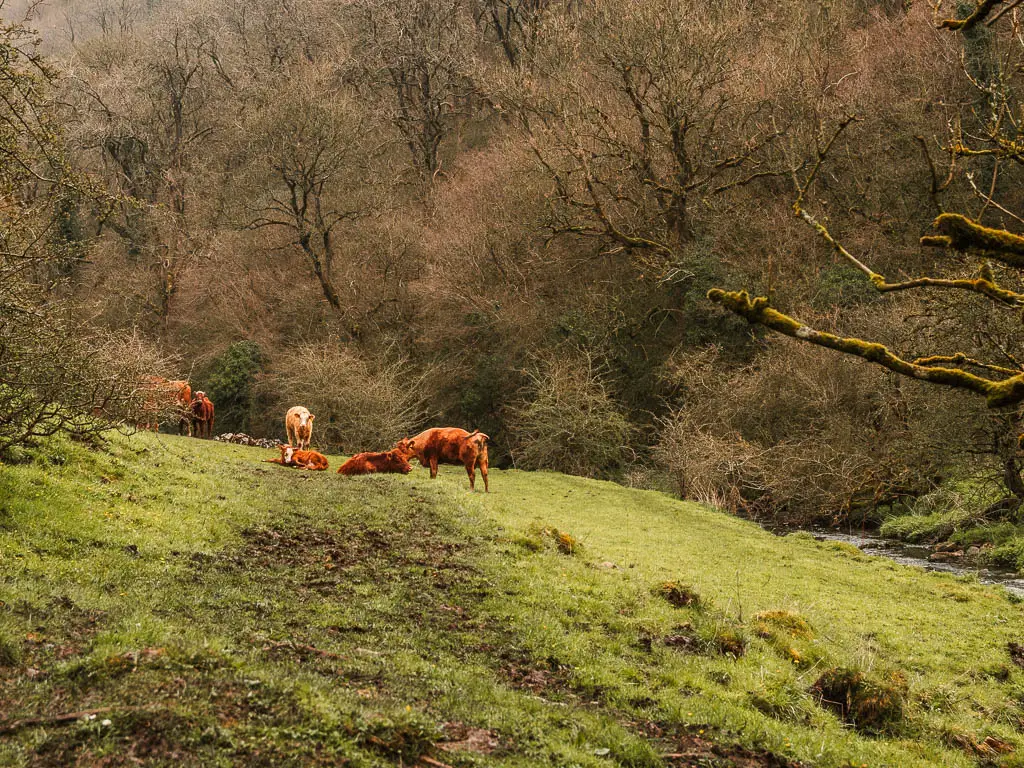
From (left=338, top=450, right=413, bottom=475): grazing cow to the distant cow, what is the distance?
4.80 metres

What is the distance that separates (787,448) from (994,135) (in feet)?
61.0

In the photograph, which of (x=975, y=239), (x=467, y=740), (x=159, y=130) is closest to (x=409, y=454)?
(x=467, y=740)

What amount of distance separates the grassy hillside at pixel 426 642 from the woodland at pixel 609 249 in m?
8.22

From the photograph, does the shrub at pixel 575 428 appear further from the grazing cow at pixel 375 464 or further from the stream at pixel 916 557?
the grazing cow at pixel 375 464

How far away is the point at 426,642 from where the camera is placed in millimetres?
9203

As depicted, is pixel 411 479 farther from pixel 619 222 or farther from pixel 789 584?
pixel 619 222

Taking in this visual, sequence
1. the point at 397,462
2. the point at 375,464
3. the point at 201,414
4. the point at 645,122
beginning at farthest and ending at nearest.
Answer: the point at 645,122 < the point at 201,414 < the point at 397,462 < the point at 375,464

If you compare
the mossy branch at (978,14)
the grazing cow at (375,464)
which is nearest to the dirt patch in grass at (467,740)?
the mossy branch at (978,14)

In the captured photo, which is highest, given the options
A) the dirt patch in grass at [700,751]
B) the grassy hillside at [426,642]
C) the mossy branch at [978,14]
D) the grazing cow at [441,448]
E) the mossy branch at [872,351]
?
the mossy branch at [978,14]

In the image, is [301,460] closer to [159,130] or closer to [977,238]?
[977,238]

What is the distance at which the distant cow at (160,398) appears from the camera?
702 inches

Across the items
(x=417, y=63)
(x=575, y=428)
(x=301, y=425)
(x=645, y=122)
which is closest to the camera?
(x=301, y=425)

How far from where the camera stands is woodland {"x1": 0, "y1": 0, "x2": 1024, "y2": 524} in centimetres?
2647

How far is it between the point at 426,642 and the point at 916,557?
17.5 metres
